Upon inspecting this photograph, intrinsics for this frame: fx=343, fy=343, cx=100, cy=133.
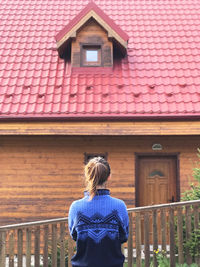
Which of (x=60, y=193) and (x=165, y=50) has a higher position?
(x=165, y=50)

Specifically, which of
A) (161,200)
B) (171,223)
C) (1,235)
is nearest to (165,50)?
(161,200)

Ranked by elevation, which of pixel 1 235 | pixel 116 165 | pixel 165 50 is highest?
pixel 165 50

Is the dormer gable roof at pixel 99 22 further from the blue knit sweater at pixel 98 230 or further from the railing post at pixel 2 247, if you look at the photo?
the blue knit sweater at pixel 98 230

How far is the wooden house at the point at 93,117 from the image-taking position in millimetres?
7621

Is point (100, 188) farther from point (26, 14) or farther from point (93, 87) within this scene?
point (26, 14)

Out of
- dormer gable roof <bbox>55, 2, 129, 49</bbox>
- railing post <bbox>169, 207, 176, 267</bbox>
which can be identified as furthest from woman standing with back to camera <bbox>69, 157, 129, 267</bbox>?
dormer gable roof <bbox>55, 2, 129, 49</bbox>

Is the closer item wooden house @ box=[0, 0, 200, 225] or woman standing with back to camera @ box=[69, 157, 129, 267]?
woman standing with back to camera @ box=[69, 157, 129, 267]

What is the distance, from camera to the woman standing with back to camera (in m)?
2.78

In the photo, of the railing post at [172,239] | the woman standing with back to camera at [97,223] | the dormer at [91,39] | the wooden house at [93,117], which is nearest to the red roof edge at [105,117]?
the wooden house at [93,117]

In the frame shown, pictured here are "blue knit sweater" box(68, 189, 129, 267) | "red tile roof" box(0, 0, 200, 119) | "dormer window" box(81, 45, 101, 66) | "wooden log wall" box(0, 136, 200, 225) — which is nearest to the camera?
"blue knit sweater" box(68, 189, 129, 267)

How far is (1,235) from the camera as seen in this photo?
473 cm

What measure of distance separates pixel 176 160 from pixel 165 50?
10.7 feet

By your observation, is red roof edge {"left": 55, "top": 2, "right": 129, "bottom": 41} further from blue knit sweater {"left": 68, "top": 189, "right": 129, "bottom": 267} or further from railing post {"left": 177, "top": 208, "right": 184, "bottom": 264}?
blue knit sweater {"left": 68, "top": 189, "right": 129, "bottom": 267}

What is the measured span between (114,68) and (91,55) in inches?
29.8
